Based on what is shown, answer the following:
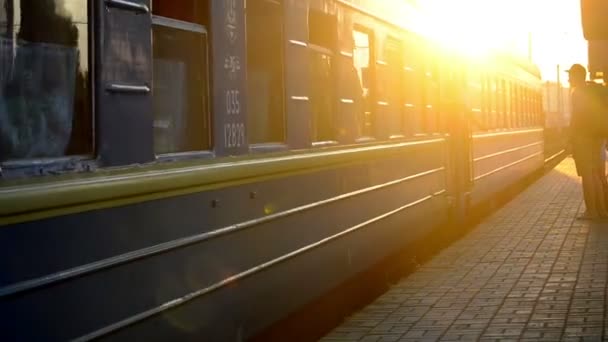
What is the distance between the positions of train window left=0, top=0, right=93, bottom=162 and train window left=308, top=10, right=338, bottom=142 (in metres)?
3.12

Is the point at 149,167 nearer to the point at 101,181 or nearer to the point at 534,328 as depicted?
the point at 101,181

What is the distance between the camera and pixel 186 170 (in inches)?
197

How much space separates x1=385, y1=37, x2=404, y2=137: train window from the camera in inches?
376

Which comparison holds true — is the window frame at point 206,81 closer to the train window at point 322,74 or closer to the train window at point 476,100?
the train window at point 322,74

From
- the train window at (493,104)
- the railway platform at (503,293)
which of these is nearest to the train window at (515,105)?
the train window at (493,104)

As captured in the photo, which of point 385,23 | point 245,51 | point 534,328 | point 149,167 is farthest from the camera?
point 385,23

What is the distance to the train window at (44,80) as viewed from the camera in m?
3.80

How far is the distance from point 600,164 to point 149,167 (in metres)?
9.76

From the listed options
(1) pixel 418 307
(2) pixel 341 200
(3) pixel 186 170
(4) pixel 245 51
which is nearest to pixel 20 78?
(3) pixel 186 170

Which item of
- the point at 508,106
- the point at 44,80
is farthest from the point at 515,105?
the point at 44,80

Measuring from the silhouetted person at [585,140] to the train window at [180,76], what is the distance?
8.71 m

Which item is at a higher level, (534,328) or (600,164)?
(600,164)

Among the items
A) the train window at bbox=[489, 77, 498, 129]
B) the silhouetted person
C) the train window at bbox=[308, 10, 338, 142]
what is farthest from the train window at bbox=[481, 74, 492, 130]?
the train window at bbox=[308, 10, 338, 142]

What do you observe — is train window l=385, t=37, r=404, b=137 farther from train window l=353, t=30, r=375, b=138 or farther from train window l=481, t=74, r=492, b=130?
train window l=481, t=74, r=492, b=130
